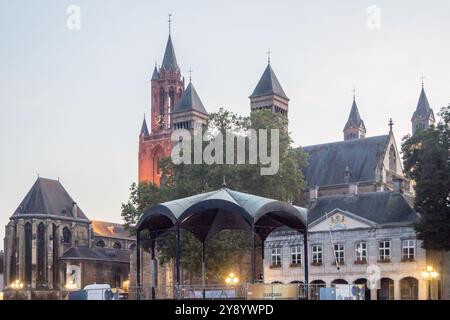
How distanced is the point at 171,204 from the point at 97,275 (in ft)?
245

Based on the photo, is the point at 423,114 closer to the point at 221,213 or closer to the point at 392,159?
the point at 392,159

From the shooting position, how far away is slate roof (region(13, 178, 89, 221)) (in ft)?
371

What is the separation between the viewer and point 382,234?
220ft

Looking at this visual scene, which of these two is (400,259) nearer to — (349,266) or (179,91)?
(349,266)

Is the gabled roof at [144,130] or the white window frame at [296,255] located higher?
the gabled roof at [144,130]

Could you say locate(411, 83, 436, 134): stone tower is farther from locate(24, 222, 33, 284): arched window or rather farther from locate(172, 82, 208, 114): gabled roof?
locate(24, 222, 33, 284): arched window

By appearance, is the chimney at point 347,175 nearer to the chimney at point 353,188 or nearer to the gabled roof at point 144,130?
the chimney at point 353,188

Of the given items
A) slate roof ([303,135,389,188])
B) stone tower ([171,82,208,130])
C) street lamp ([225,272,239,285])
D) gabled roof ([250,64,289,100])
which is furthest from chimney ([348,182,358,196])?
stone tower ([171,82,208,130])

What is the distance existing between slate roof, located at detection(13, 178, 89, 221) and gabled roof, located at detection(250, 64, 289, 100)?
32.9 m

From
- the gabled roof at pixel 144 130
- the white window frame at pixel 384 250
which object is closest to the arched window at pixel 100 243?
the gabled roof at pixel 144 130

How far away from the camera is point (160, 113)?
130 metres

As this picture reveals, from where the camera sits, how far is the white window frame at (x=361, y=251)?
68.0m

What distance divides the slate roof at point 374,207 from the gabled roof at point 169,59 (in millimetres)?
60822
